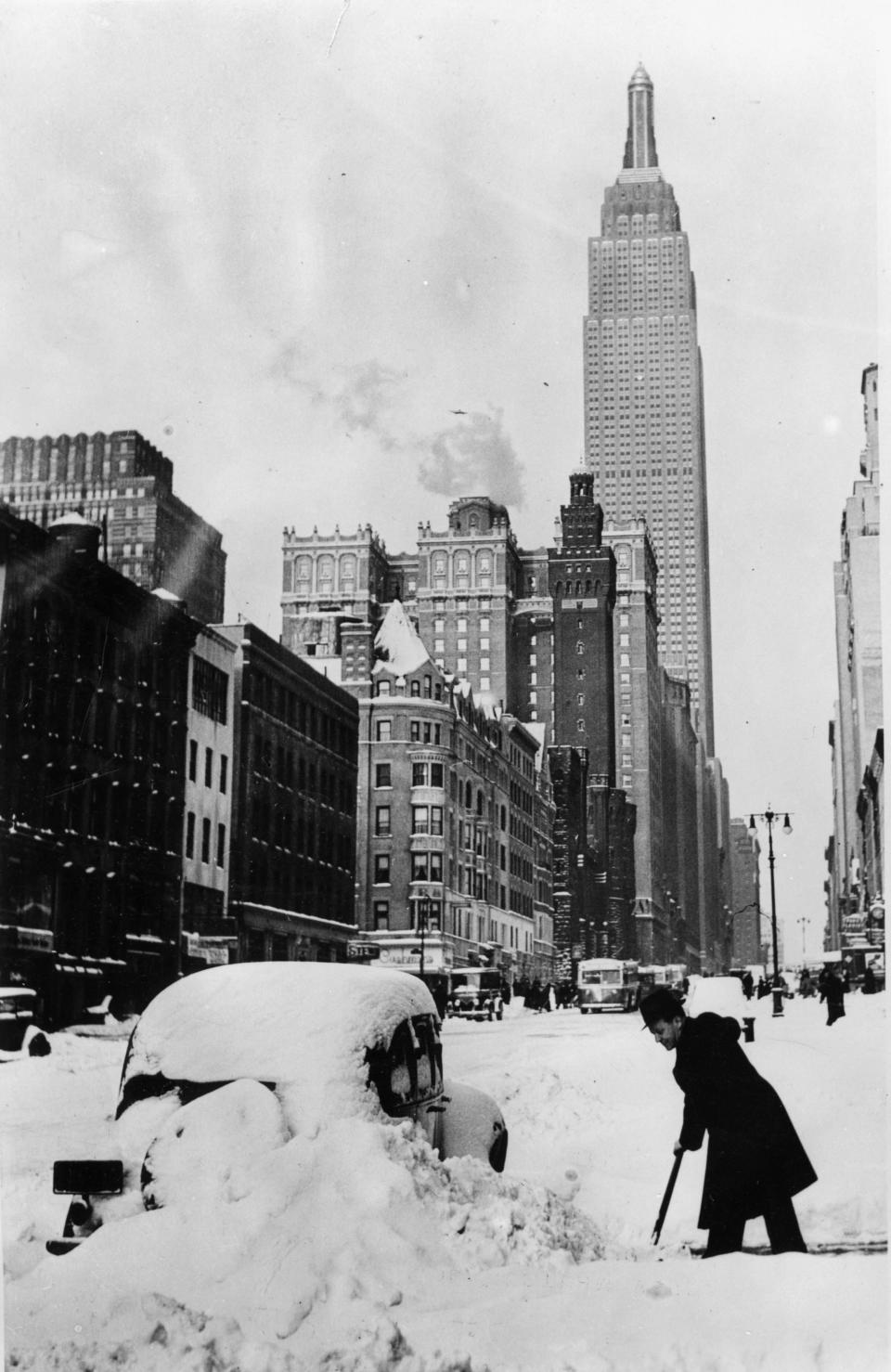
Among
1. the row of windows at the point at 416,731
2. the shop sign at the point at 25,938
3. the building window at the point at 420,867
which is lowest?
the shop sign at the point at 25,938

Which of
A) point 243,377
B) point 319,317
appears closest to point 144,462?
point 243,377

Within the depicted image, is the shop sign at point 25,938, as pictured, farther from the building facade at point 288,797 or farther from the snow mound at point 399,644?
the snow mound at point 399,644

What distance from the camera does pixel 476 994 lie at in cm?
974

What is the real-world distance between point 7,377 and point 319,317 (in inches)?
94.8

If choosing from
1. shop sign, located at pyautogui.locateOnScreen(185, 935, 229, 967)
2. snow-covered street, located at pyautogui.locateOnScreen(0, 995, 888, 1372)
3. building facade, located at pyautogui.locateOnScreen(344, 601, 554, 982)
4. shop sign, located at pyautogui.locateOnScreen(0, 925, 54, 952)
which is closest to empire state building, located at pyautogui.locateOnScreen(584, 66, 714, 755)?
building facade, located at pyautogui.locateOnScreen(344, 601, 554, 982)

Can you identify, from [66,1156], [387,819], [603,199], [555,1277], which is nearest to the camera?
[555,1277]

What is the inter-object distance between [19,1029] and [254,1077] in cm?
252

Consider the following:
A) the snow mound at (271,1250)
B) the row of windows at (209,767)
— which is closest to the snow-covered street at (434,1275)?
the snow mound at (271,1250)

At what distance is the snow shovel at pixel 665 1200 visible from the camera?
7594mm

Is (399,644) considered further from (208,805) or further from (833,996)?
(833,996)

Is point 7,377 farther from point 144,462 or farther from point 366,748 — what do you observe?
point 366,748

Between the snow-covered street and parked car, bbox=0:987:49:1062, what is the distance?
3.55 ft

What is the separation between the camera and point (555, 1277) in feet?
23.5

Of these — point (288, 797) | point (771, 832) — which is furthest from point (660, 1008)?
point (288, 797)
